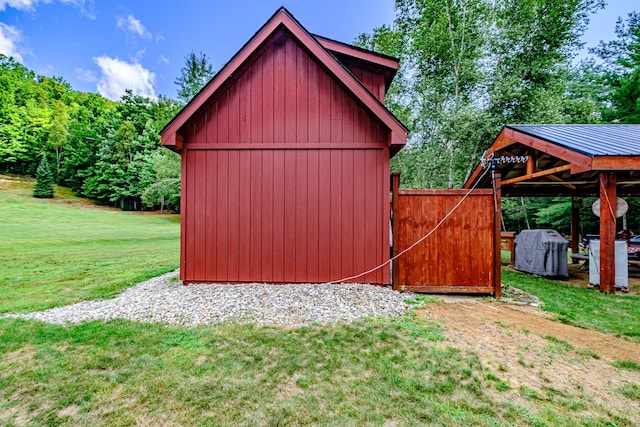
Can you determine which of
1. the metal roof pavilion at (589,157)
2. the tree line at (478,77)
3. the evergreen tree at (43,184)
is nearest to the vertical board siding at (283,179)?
the metal roof pavilion at (589,157)

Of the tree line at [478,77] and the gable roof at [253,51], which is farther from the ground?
the tree line at [478,77]

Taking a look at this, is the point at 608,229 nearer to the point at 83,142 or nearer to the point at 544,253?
the point at 544,253

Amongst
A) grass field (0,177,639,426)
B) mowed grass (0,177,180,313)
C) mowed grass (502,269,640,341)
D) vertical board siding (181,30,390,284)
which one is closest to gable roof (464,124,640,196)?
mowed grass (502,269,640,341)

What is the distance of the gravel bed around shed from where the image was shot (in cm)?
383

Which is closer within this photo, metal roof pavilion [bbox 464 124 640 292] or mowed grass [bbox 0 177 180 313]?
metal roof pavilion [bbox 464 124 640 292]

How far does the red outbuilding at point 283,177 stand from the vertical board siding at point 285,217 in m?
0.02

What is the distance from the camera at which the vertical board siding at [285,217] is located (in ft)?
17.2

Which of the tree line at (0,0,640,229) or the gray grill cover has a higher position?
the tree line at (0,0,640,229)

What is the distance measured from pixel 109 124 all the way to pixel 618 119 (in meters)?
47.4

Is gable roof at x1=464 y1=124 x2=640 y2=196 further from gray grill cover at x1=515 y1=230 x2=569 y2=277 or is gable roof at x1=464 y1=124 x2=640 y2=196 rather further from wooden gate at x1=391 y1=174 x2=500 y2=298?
wooden gate at x1=391 y1=174 x2=500 y2=298

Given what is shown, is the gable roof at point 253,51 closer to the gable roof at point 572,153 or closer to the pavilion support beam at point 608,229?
the gable roof at point 572,153

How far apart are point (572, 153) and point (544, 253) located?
3257 millimetres

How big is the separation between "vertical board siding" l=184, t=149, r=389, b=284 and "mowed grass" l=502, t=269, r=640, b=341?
2.74 metres

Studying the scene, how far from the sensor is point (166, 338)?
128 inches
